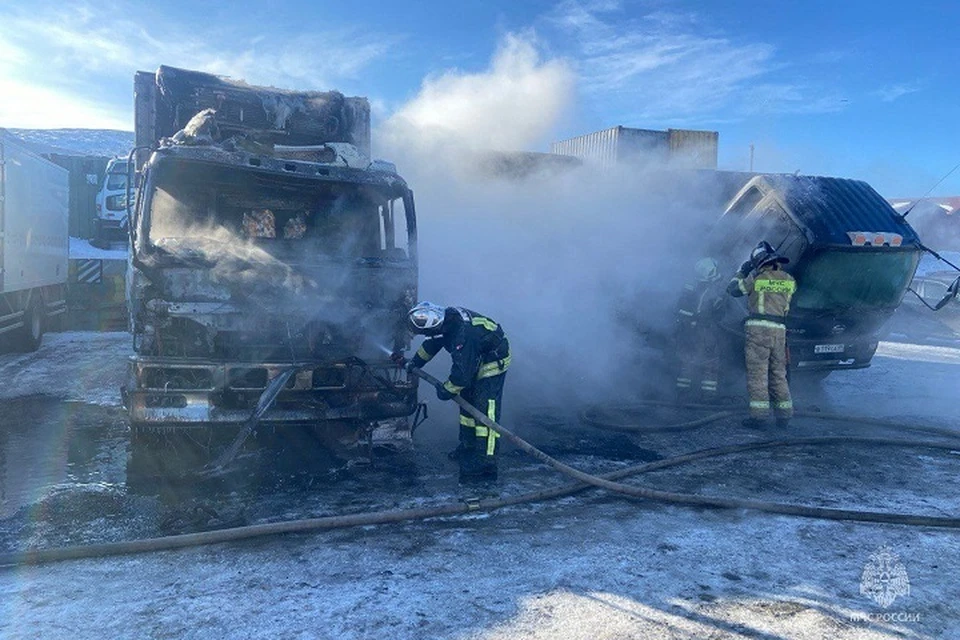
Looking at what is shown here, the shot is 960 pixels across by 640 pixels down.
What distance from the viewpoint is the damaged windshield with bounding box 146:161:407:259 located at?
17.8 feet

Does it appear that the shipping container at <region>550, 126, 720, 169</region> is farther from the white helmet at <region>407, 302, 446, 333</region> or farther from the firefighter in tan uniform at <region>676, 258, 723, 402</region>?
the white helmet at <region>407, 302, 446, 333</region>

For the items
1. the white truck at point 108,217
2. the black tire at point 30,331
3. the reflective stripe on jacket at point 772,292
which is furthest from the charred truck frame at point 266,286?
the white truck at point 108,217

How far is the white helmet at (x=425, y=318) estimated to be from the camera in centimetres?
527

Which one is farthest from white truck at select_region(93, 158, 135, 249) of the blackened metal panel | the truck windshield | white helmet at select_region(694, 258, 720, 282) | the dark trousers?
the truck windshield

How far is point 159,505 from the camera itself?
4.44 meters

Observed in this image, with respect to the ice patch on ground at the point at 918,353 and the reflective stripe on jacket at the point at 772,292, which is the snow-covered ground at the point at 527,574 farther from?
the ice patch on ground at the point at 918,353

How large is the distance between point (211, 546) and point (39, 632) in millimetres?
970

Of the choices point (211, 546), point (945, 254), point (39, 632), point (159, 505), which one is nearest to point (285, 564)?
point (211, 546)

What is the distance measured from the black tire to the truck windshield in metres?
10.7

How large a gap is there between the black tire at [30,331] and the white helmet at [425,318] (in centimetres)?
765

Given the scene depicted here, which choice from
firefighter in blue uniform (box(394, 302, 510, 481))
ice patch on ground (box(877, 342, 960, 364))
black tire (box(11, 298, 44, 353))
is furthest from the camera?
ice patch on ground (box(877, 342, 960, 364))

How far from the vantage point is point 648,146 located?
63.1 ft

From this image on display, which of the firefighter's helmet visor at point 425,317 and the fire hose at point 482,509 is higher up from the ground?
the firefighter's helmet visor at point 425,317

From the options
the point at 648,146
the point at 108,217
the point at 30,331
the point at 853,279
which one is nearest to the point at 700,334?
the point at 853,279
